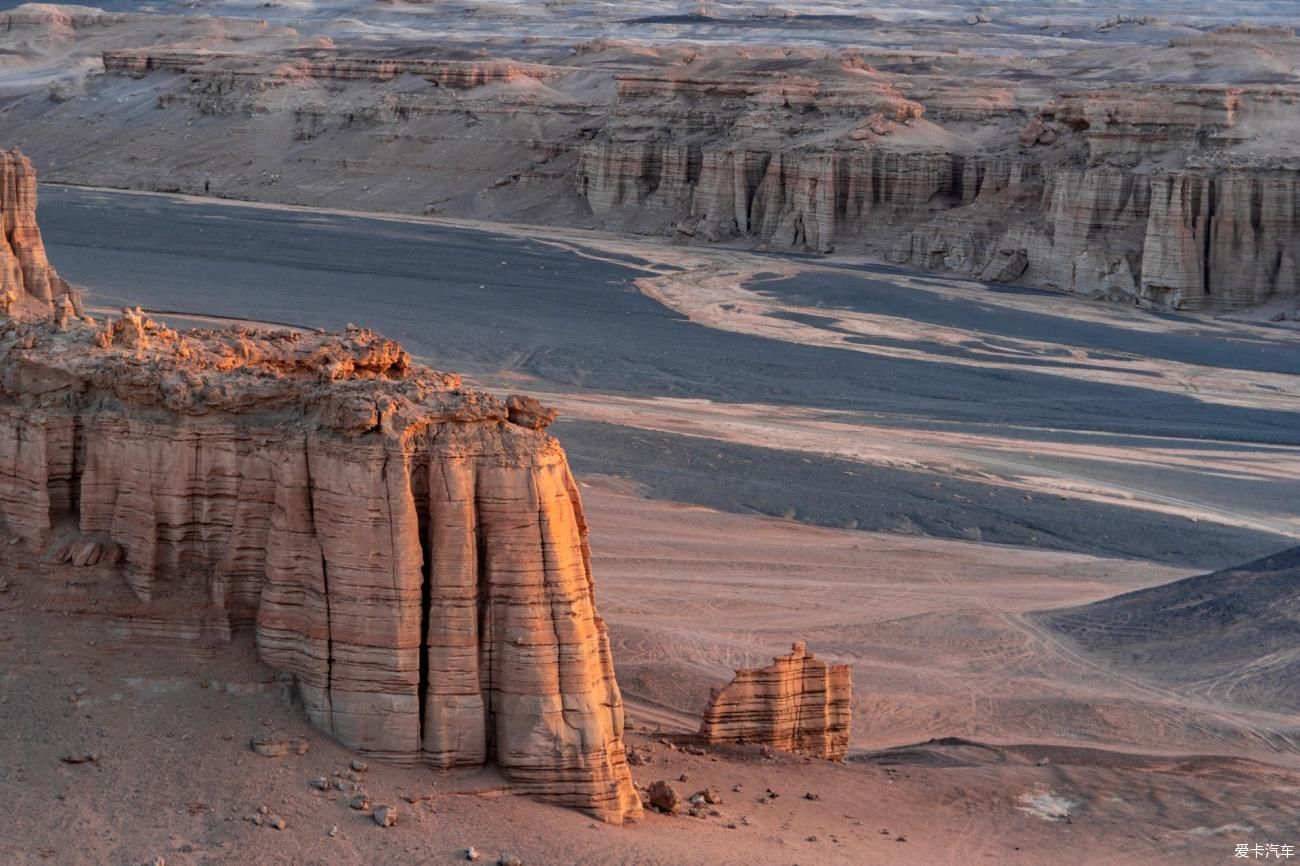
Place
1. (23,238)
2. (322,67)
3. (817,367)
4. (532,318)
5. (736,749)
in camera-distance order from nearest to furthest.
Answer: (736,749) < (23,238) < (817,367) < (532,318) < (322,67)

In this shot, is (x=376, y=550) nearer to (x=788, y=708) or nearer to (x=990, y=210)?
(x=788, y=708)

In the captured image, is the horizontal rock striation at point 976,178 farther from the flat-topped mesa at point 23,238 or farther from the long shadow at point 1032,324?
the flat-topped mesa at point 23,238

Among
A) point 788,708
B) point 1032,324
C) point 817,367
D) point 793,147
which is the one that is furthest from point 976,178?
point 788,708

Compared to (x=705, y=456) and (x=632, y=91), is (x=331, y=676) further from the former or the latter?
(x=632, y=91)

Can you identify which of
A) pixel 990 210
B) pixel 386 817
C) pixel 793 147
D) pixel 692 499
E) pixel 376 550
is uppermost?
pixel 376 550

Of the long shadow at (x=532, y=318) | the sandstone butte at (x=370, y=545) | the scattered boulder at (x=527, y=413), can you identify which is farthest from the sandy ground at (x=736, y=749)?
the long shadow at (x=532, y=318)

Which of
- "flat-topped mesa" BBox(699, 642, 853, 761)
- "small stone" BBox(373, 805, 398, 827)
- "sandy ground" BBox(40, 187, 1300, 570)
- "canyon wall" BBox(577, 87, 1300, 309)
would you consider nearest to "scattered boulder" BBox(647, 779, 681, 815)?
"small stone" BBox(373, 805, 398, 827)

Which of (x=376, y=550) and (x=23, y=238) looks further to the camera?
(x=23, y=238)

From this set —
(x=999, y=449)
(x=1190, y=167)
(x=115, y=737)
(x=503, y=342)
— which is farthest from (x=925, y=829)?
(x=1190, y=167)
